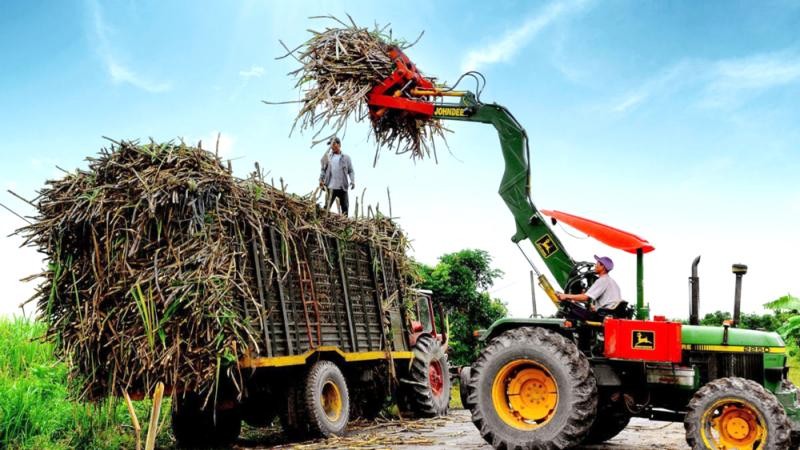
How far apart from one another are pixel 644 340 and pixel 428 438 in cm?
349

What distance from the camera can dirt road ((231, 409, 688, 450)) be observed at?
9391 mm

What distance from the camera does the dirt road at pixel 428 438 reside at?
9391mm

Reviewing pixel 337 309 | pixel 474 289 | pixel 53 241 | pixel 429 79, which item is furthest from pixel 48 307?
pixel 474 289

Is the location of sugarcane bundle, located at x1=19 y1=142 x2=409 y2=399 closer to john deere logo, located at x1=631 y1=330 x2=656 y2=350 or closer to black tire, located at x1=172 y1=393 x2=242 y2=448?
black tire, located at x1=172 y1=393 x2=242 y2=448

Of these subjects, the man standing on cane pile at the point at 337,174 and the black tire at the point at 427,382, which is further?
the black tire at the point at 427,382

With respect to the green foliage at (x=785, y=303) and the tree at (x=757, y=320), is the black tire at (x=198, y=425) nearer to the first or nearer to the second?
the green foliage at (x=785, y=303)

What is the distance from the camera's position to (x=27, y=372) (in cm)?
1373

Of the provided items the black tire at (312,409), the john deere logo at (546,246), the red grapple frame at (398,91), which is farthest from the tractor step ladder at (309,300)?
the john deere logo at (546,246)

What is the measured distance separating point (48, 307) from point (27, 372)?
5.20 meters

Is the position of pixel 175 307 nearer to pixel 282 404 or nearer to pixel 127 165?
pixel 127 165

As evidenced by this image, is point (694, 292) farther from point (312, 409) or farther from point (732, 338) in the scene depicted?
point (312, 409)

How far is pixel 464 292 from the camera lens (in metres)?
21.8

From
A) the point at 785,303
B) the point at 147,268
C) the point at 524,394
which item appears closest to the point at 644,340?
the point at 524,394

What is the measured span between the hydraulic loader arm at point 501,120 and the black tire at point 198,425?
4.27m
